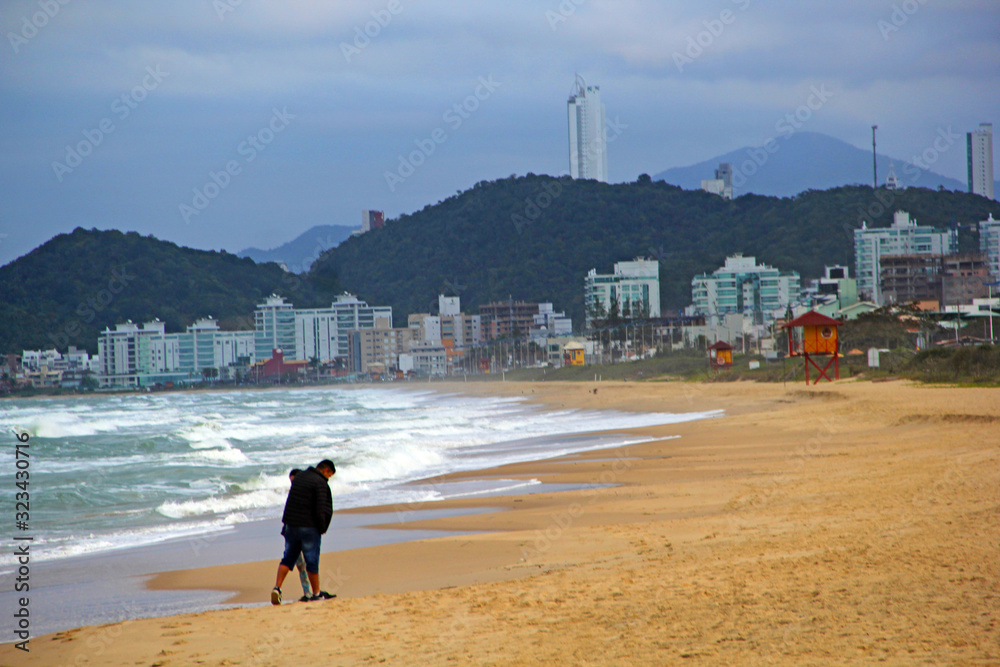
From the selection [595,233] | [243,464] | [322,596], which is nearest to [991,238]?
[595,233]

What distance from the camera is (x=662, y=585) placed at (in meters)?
5.68

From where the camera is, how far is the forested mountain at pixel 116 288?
458ft

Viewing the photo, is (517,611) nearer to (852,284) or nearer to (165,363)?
(852,284)

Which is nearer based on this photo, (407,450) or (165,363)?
(407,450)

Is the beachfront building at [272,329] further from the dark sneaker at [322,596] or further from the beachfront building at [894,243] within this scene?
the dark sneaker at [322,596]

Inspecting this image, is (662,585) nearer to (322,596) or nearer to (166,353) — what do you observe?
(322,596)

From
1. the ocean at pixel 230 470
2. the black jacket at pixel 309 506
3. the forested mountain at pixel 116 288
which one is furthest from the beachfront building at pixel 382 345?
the black jacket at pixel 309 506

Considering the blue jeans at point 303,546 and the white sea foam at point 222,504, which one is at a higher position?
the blue jeans at point 303,546

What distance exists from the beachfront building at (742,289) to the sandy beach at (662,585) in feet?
369

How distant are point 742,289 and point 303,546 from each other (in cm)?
12698

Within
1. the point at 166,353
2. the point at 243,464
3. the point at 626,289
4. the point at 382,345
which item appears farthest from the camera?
the point at 166,353

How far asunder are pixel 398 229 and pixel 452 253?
1763 centimetres

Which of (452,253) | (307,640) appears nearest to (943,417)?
(307,640)

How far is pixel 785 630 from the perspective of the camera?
14.6 feet
